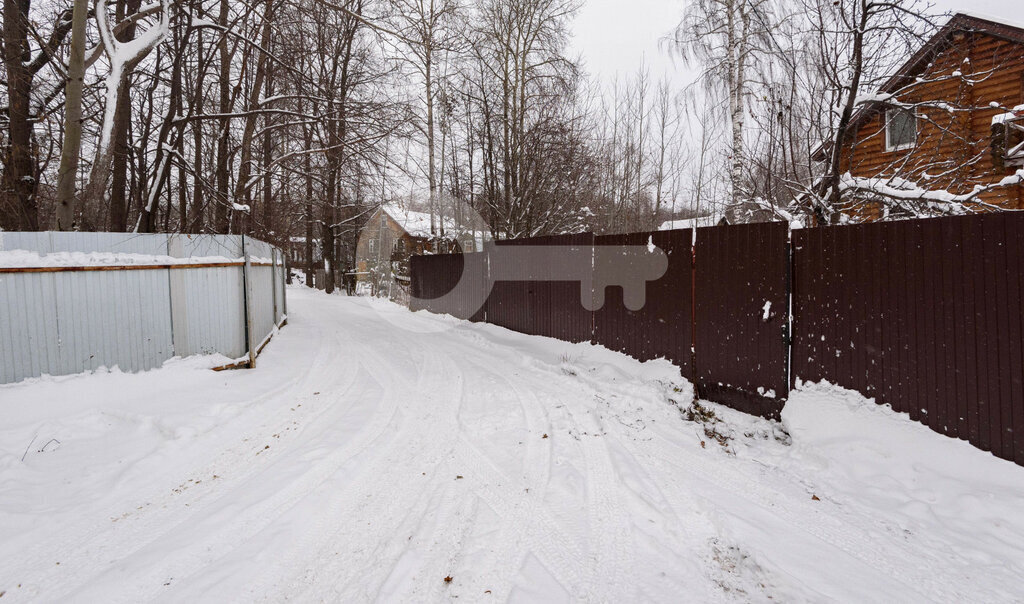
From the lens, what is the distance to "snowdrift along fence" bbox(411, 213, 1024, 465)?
3143mm

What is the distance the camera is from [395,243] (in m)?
41.0

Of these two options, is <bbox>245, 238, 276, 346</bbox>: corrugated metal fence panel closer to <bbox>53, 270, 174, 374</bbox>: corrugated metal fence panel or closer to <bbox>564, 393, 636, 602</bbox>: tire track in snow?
<bbox>53, 270, 174, 374</bbox>: corrugated metal fence panel

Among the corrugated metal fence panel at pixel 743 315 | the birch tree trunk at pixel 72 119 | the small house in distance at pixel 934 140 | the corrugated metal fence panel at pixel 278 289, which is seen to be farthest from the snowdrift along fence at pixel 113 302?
the small house in distance at pixel 934 140

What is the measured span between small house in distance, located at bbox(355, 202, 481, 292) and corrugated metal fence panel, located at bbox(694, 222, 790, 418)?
520 inches

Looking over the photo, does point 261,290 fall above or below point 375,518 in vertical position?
above

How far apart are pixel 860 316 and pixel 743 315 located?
1.13m

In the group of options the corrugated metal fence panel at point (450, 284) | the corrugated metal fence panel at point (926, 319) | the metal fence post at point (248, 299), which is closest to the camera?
the corrugated metal fence panel at point (926, 319)

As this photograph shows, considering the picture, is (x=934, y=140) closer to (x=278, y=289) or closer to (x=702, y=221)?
(x=702, y=221)

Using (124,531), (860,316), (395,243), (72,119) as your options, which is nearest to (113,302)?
(72,119)

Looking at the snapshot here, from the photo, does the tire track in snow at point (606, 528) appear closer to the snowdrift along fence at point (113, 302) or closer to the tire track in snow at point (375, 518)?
the tire track in snow at point (375, 518)

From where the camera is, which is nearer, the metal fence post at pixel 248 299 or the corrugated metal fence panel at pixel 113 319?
the corrugated metal fence panel at pixel 113 319

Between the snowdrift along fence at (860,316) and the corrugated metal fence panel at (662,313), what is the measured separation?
20 millimetres

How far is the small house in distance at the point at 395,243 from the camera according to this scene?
21.1 m

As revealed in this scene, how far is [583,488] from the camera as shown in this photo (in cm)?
323
